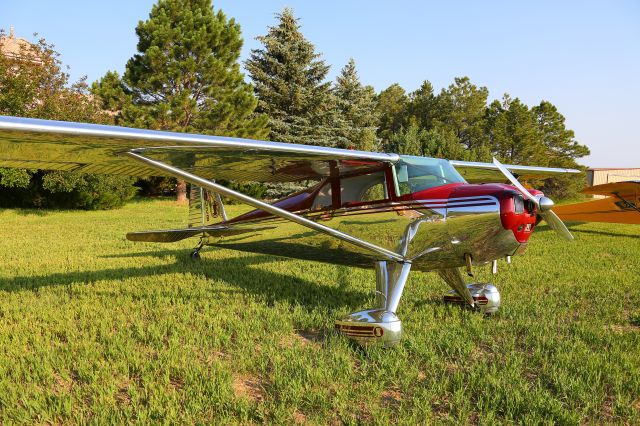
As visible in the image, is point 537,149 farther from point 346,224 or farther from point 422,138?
point 346,224

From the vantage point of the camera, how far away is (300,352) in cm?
384

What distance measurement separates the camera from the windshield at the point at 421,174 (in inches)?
177

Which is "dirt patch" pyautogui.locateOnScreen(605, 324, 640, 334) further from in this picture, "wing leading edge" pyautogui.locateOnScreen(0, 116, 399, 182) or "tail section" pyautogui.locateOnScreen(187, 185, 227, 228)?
"tail section" pyautogui.locateOnScreen(187, 185, 227, 228)

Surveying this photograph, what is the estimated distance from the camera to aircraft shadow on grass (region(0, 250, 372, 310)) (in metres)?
5.82

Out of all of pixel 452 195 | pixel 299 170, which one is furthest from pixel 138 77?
pixel 452 195

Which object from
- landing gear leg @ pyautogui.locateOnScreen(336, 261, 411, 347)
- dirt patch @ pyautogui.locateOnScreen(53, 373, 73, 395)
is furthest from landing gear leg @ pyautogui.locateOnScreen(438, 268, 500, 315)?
dirt patch @ pyautogui.locateOnScreen(53, 373, 73, 395)

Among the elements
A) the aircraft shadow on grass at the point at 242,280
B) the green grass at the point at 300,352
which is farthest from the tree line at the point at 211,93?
the green grass at the point at 300,352

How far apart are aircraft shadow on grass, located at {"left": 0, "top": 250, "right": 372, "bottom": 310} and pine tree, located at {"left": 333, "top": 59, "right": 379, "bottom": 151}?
22.1 m

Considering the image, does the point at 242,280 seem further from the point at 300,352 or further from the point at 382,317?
the point at 382,317

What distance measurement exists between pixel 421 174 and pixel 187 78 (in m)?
24.9

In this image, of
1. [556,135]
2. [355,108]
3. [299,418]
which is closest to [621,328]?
[299,418]

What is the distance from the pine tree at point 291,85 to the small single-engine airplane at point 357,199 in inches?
865

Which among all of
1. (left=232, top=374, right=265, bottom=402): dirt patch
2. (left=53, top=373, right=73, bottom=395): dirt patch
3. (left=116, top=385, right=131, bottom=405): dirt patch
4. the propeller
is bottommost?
(left=53, top=373, right=73, bottom=395): dirt patch

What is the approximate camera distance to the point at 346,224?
190 inches
